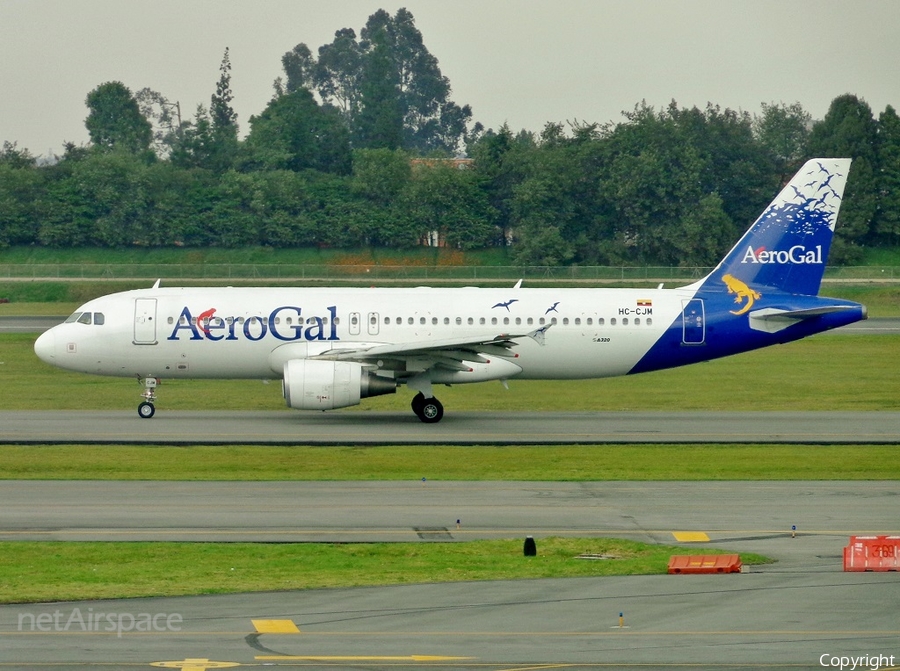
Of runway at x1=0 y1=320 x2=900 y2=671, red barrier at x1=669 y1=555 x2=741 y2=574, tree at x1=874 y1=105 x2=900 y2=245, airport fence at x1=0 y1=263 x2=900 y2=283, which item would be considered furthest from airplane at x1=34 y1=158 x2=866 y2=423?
tree at x1=874 y1=105 x2=900 y2=245

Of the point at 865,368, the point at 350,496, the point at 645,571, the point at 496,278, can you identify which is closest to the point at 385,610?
the point at 645,571

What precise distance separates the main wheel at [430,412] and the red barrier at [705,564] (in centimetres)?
1827

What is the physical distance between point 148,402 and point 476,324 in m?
10.1

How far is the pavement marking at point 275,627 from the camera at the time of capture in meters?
16.0

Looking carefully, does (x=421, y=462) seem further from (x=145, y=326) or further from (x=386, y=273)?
(x=386, y=273)

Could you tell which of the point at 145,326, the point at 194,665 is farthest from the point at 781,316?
the point at 194,665

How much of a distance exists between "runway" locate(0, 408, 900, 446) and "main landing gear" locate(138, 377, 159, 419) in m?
0.33

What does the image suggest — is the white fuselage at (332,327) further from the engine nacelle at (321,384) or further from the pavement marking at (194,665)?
the pavement marking at (194,665)

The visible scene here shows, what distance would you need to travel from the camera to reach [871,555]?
19641mm

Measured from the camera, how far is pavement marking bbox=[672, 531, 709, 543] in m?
22.1

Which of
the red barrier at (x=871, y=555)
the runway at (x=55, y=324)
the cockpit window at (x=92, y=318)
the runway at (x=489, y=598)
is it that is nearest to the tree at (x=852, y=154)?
the runway at (x=55, y=324)

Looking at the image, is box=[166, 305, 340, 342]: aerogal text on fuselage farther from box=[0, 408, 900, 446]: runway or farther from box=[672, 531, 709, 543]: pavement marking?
box=[672, 531, 709, 543]: pavement marking

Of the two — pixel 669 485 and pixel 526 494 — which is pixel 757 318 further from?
pixel 526 494

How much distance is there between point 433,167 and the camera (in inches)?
4370
